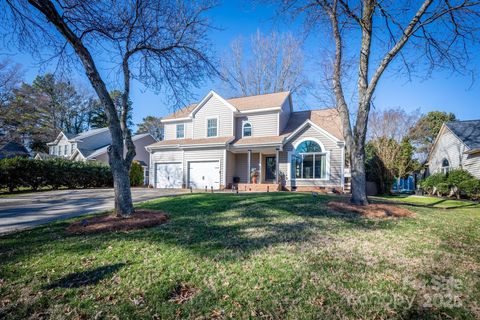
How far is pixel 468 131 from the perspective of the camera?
17281 mm

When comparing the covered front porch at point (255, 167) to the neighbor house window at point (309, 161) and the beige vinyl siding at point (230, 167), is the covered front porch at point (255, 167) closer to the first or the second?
the beige vinyl siding at point (230, 167)

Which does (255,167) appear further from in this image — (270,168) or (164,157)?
(164,157)

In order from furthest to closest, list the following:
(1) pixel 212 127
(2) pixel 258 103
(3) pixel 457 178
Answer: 1. (1) pixel 212 127
2. (2) pixel 258 103
3. (3) pixel 457 178

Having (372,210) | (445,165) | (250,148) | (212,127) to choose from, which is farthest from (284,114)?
(445,165)

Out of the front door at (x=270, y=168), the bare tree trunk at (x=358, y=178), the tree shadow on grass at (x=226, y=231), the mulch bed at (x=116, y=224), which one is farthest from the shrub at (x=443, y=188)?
the mulch bed at (x=116, y=224)

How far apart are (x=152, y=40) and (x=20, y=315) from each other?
716 centimetres

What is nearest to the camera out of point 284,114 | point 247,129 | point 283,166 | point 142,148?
point 283,166

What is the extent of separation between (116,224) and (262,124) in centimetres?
1365

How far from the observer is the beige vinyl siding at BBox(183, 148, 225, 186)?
56.6 feet

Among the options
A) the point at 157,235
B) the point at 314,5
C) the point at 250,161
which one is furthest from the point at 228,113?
the point at 157,235

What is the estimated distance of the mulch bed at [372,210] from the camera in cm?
673

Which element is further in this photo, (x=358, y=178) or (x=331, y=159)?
(x=331, y=159)

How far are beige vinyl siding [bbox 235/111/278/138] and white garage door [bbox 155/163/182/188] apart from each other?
5.61 metres

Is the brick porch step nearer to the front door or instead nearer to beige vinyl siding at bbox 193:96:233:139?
the front door
